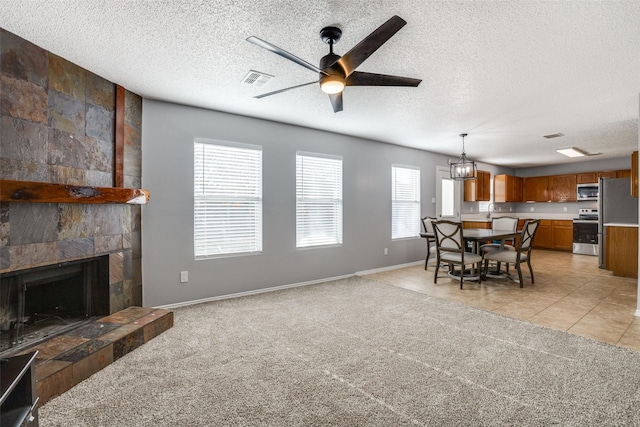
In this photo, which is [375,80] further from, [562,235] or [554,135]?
[562,235]

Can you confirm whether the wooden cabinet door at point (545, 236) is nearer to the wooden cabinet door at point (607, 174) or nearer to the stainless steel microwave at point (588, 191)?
the stainless steel microwave at point (588, 191)

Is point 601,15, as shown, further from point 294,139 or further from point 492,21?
point 294,139

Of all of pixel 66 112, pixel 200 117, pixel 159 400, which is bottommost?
pixel 159 400

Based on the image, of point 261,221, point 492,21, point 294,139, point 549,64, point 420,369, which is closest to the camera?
point 492,21

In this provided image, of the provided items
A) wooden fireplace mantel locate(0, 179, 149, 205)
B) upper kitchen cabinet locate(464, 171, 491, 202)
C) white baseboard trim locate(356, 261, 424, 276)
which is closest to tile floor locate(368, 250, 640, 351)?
white baseboard trim locate(356, 261, 424, 276)

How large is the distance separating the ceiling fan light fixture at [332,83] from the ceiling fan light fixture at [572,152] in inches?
242

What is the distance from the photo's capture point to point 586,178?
7613 millimetres

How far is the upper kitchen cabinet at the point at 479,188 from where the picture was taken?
7.23 metres

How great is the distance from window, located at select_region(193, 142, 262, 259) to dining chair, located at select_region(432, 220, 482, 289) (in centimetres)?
262

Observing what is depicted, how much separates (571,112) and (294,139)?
3566mm

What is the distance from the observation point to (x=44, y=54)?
2.39 meters

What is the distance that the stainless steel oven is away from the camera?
277 inches

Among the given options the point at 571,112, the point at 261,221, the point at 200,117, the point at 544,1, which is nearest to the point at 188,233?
the point at 261,221

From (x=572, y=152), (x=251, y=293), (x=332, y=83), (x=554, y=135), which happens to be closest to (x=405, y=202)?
(x=554, y=135)
